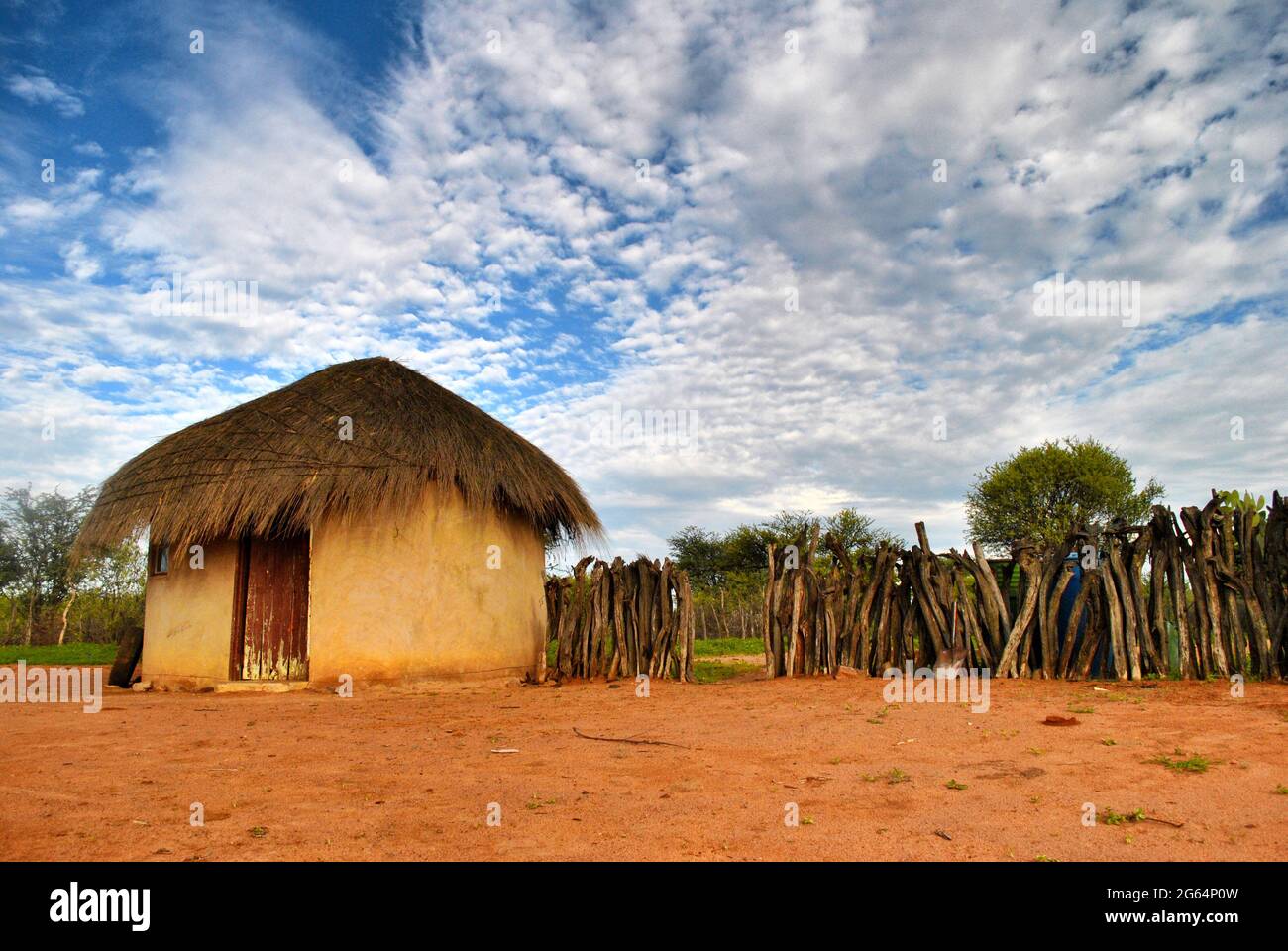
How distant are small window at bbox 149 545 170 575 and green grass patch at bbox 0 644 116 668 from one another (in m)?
5.18

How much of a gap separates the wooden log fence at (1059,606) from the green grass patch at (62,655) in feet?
40.6

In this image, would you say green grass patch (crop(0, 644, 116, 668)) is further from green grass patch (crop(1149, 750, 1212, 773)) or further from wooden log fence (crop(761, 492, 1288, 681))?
green grass patch (crop(1149, 750, 1212, 773))

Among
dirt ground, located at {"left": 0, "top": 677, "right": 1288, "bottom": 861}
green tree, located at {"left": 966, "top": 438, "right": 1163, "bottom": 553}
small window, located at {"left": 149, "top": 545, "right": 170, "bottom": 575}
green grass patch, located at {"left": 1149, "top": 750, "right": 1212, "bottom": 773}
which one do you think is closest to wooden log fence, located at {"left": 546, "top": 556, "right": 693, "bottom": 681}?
dirt ground, located at {"left": 0, "top": 677, "right": 1288, "bottom": 861}

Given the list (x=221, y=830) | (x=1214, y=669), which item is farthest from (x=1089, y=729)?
(x=221, y=830)

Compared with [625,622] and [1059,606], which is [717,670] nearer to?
[625,622]

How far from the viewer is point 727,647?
58.6 ft

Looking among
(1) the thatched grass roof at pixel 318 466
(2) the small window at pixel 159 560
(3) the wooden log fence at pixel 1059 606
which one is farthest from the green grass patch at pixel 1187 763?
(2) the small window at pixel 159 560

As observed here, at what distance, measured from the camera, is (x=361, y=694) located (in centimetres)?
891

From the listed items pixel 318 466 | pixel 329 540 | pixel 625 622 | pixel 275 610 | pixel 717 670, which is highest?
pixel 318 466

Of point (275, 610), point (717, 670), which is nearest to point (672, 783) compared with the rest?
point (275, 610)

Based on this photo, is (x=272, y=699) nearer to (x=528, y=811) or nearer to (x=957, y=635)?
(x=528, y=811)

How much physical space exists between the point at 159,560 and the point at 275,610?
2.20 m
